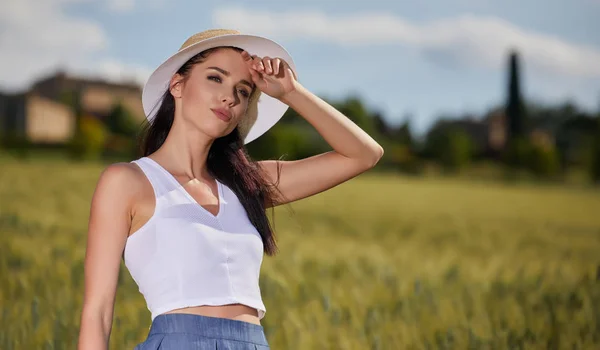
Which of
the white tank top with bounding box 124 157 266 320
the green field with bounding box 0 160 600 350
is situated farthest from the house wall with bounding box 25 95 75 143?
the white tank top with bounding box 124 157 266 320

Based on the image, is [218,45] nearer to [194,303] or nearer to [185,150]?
[185,150]

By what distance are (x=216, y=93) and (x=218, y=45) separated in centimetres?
13

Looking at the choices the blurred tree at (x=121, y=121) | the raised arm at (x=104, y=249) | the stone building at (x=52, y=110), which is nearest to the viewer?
the raised arm at (x=104, y=249)

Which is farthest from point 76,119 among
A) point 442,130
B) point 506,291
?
point 506,291

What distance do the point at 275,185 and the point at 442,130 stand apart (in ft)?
175

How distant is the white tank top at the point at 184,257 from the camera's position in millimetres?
1860

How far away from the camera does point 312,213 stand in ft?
55.7

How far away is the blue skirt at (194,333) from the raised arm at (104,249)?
118 mm

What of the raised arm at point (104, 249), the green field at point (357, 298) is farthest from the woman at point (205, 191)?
the green field at point (357, 298)

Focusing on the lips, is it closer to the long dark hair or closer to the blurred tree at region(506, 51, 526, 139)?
the long dark hair

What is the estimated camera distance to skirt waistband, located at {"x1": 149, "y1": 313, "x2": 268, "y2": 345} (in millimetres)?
1851

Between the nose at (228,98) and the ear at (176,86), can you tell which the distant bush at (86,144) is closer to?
the ear at (176,86)

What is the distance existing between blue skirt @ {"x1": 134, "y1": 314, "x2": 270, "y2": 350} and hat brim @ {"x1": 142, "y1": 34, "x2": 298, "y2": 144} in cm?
63

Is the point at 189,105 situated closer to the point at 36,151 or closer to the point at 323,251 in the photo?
the point at 323,251
